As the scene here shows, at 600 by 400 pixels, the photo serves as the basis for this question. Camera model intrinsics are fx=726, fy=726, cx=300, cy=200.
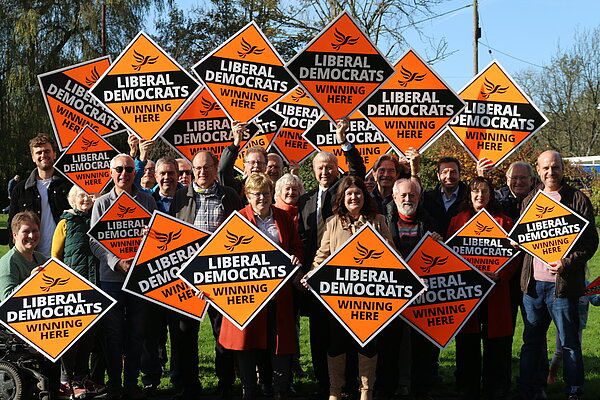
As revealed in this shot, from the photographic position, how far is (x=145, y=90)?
7289mm

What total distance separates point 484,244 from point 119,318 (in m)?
3.40

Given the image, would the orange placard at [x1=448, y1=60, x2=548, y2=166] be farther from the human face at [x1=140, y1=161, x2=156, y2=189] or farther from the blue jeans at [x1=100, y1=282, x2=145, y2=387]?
the blue jeans at [x1=100, y1=282, x2=145, y2=387]

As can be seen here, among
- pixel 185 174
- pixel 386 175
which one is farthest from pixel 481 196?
pixel 185 174

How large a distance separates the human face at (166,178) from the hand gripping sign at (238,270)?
4.43 ft

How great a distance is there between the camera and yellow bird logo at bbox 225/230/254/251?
604 cm

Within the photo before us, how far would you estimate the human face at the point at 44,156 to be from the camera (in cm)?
727

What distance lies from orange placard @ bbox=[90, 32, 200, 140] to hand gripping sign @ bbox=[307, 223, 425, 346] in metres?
2.45

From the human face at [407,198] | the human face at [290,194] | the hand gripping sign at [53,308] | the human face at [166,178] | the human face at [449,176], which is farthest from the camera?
the human face at [166,178]

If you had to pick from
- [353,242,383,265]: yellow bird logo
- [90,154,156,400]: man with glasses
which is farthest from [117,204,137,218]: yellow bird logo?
[353,242,383,265]: yellow bird logo

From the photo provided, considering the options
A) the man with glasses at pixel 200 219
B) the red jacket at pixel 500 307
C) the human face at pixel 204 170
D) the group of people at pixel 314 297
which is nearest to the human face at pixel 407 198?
the group of people at pixel 314 297

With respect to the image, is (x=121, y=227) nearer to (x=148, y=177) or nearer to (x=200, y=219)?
(x=200, y=219)

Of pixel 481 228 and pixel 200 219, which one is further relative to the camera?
pixel 200 219

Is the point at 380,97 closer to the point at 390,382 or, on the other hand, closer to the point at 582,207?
the point at 582,207

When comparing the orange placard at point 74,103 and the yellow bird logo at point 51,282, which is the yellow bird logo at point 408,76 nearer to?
the orange placard at point 74,103
